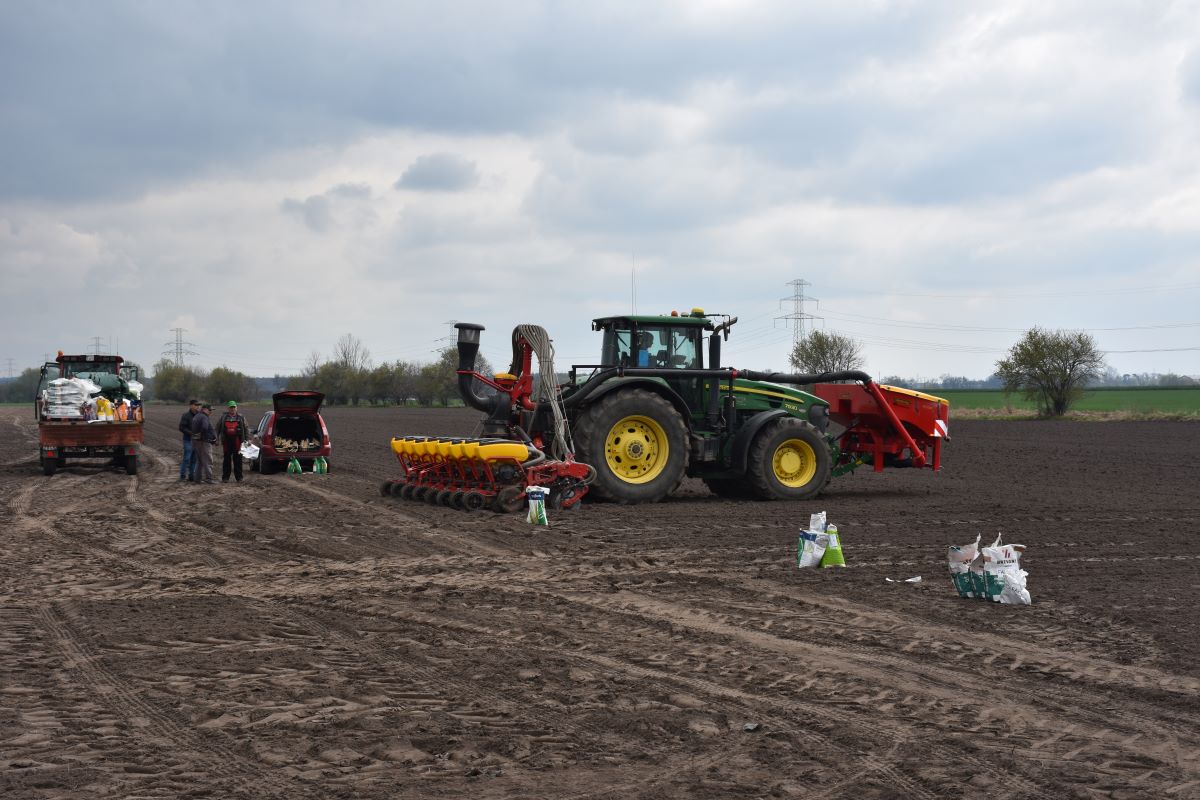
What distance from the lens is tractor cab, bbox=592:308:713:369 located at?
15.3 metres

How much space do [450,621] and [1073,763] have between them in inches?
166

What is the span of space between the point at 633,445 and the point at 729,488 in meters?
2.42

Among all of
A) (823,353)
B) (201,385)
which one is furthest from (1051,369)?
(201,385)

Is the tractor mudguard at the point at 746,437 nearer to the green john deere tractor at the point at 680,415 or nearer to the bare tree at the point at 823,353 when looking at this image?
the green john deere tractor at the point at 680,415

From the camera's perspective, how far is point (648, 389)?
15008 mm

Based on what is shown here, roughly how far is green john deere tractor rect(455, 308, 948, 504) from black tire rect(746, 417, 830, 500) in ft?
0.05

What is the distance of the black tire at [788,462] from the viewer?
15.4m

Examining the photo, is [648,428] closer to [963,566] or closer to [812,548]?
[812,548]

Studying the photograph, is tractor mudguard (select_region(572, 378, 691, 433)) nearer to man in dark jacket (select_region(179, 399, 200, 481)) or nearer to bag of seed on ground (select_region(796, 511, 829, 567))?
bag of seed on ground (select_region(796, 511, 829, 567))

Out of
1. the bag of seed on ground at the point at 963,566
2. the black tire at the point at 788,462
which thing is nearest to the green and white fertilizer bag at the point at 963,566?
the bag of seed on ground at the point at 963,566

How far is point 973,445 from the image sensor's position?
103ft

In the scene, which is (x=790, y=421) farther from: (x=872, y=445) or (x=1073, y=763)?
(x=1073, y=763)

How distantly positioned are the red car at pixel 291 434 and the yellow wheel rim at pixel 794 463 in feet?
30.4

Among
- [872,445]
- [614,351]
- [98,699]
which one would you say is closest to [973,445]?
[872,445]
